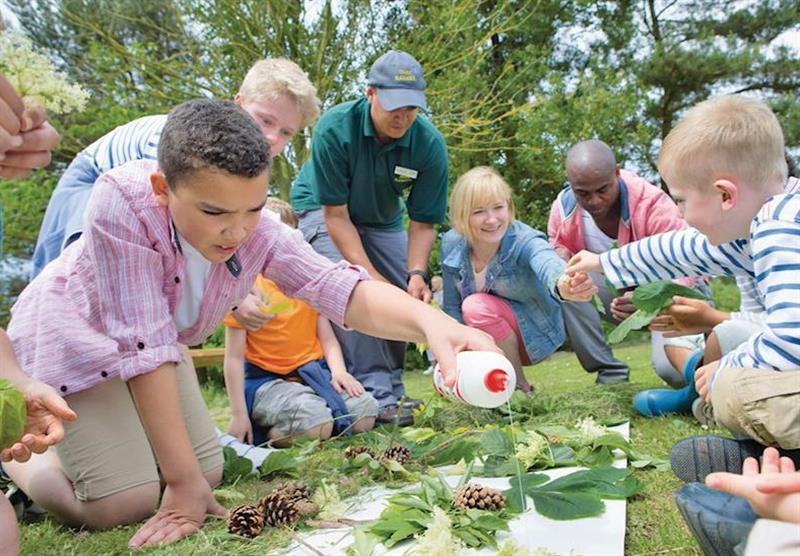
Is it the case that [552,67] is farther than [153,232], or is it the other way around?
[552,67]

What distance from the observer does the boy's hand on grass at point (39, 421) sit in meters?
1.69

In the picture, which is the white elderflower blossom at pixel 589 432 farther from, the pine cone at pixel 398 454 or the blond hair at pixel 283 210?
the blond hair at pixel 283 210

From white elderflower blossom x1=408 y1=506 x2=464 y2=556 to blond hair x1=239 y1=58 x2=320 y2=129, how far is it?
2.09m

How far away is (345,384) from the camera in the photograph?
3.70 m

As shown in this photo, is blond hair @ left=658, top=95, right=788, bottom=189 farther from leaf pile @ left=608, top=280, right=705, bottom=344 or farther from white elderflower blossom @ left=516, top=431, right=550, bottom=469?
white elderflower blossom @ left=516, top=431, right=550, bottom=469

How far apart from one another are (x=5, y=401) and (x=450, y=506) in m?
1.01

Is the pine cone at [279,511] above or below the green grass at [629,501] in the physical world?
above

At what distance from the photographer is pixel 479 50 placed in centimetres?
1206

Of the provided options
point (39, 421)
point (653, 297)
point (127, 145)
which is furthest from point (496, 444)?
point (127, 145)

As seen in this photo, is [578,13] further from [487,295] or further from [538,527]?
[538,527]

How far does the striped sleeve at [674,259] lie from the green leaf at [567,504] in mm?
850

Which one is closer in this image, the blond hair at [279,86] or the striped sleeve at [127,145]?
the striped sleeve at [127,145]

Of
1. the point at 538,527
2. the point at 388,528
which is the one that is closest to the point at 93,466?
the point at 388,528

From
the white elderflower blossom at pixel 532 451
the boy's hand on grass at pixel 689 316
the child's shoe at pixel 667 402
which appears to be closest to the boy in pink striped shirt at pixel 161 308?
the white elderflower blossom at pixel 532 451
